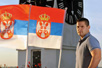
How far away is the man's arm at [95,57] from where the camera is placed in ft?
8.61

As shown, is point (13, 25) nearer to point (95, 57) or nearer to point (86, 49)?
point (86, 49)

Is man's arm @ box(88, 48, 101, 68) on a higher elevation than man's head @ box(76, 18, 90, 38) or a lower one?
lower

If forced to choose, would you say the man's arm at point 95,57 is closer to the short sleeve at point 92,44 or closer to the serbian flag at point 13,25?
the short sleeve at point 92,44

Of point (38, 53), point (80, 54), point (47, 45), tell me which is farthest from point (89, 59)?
point (38, 53)

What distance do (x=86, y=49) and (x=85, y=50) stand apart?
0.02 m

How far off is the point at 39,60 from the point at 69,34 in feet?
10.1

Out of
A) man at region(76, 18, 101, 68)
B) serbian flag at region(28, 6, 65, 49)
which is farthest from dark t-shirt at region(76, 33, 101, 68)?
serbian flag at region(28, 6, 65, 49)

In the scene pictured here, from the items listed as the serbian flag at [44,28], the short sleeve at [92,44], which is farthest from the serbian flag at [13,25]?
the short sleeve at [92,44]

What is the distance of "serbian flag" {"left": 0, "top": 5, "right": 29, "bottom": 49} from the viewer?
660cm

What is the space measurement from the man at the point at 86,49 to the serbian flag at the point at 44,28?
148 inches

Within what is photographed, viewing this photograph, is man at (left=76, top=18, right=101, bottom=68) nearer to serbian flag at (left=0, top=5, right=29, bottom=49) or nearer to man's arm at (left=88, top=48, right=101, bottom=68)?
man's arm at (left=88, top=48, right=101, bottom=68)

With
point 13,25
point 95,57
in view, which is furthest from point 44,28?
point 95,57

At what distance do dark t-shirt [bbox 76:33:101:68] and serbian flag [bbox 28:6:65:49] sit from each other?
12.3ft

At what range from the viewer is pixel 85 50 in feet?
9.29
